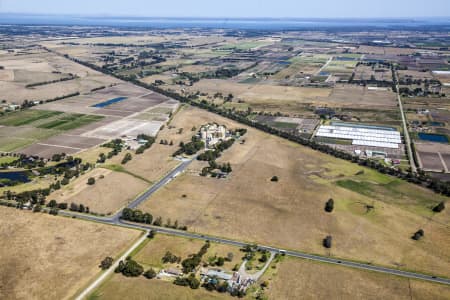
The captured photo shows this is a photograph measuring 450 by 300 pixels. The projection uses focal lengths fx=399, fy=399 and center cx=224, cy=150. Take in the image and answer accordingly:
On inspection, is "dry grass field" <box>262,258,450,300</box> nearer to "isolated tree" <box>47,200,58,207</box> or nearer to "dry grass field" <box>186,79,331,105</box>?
"isolated tree" <box>47,200,58,207</box>

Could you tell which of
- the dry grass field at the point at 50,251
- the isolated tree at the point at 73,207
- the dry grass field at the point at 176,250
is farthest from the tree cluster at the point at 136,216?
the isolated tree at the point at 73,207

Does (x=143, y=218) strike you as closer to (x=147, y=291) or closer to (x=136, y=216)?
(x=136, y=216)

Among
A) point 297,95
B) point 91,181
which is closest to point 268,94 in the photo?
point 297,95

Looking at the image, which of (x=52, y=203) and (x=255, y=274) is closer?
(x=255, y=274)

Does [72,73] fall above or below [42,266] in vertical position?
above

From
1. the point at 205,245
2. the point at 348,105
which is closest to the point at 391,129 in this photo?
the point at 348,105

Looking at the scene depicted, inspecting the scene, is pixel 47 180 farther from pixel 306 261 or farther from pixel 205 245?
pixel 306 261

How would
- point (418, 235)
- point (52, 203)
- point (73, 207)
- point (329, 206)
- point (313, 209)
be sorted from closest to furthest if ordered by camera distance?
point (418, 235) → point (73, 207) → point (329, 206) → point (52, 203) → point (313, 209)

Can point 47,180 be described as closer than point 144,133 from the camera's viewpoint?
Yes
